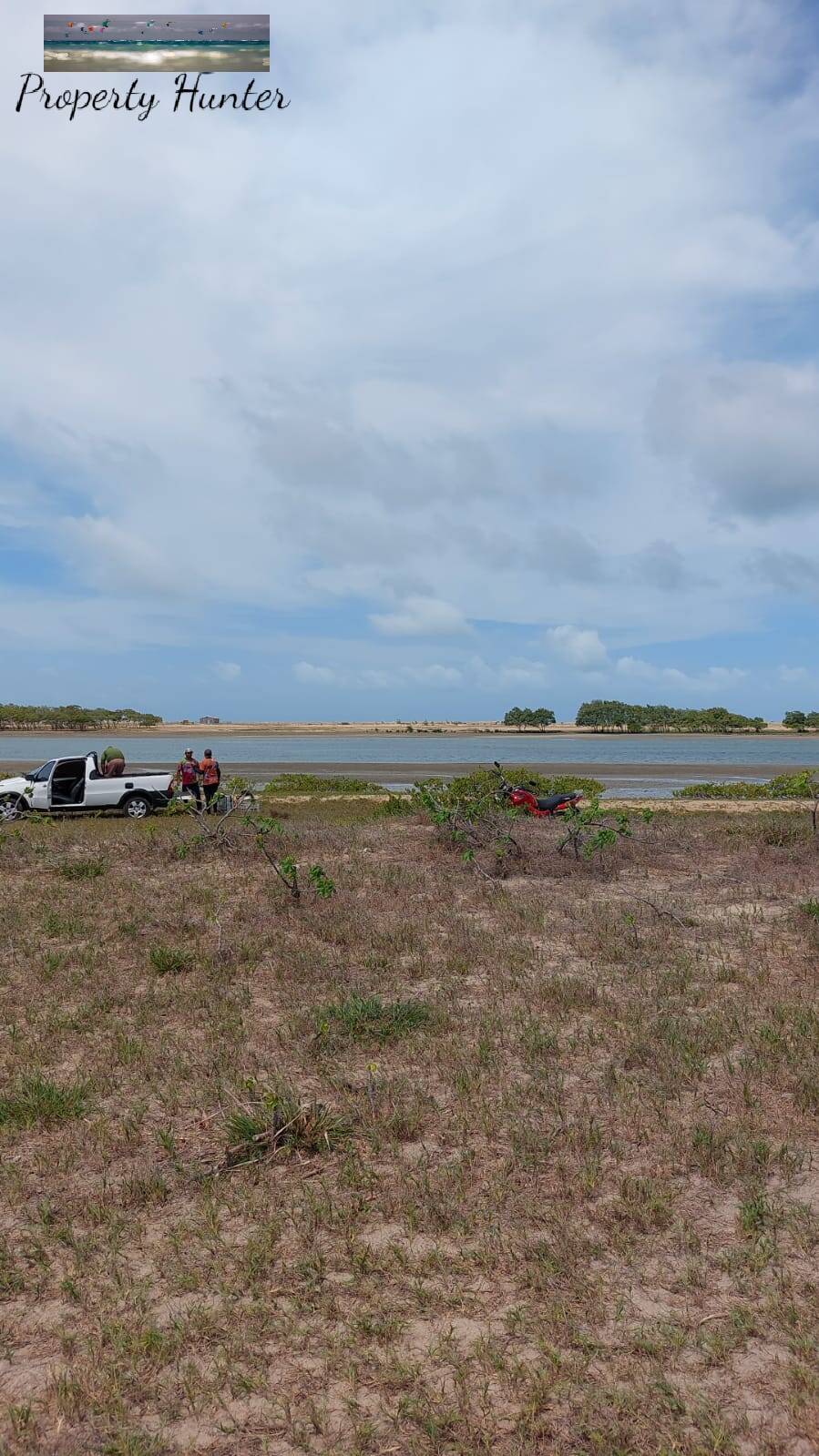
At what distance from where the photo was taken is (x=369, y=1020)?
788 centimetres

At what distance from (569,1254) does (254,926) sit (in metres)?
7.24

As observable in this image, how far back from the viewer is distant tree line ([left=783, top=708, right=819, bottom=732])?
446ft

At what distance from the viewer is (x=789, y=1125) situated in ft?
19.6

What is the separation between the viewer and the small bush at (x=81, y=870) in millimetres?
14305

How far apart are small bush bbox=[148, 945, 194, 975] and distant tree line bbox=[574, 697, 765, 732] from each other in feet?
438

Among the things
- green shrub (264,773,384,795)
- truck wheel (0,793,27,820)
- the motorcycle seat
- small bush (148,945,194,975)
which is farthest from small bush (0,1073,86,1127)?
green shrub (264,773,384,795)

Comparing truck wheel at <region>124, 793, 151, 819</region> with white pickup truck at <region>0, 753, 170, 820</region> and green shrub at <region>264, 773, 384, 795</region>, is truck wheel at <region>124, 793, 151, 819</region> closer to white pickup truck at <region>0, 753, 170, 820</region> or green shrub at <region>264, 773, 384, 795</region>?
white pickup truck at <region>0, 753, 170, 820</region>

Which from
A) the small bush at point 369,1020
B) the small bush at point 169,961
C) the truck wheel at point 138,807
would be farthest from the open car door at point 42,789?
the small bush at point 369,1020

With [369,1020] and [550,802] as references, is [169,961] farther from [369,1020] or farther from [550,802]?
[550,802]

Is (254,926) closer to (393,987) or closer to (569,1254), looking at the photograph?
(393,987)

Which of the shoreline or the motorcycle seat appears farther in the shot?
the shoreline

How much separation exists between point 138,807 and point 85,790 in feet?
4.96

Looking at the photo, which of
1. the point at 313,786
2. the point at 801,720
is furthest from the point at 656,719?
the point at 313,786

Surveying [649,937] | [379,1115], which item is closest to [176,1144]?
[379,1115]
